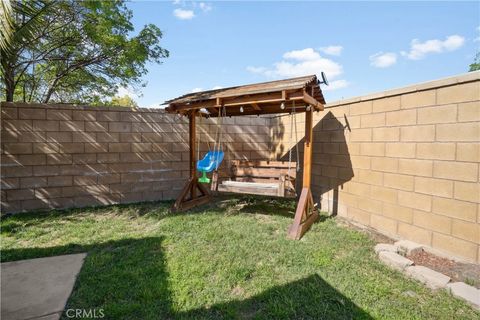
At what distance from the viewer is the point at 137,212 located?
4.62 meters

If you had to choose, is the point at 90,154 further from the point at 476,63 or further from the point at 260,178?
the point at 476,63

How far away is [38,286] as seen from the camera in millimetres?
2312

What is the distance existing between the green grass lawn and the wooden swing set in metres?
0.46

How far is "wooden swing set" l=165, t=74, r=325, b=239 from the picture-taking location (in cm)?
347

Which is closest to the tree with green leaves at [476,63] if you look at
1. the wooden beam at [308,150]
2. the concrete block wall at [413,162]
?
the concrete block wall at [413,162]

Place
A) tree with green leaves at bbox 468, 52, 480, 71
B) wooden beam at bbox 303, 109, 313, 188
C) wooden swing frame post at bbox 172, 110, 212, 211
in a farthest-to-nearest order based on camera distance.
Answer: tree with green leaves at bbox 468, 52, 480, 71, wooden swing frame post at bbox 172, 110, 212, 211, wooden beam at bbox 303, 109, 313, 188

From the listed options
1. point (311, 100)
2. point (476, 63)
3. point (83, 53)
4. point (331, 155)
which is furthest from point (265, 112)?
point (476, 63)

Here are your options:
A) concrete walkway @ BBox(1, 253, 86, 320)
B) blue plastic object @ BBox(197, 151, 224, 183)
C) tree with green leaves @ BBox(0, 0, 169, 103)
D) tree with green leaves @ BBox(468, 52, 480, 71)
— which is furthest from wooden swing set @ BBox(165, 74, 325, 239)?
A: tree with green leaves @ BBox(468, 52, 480, 71)

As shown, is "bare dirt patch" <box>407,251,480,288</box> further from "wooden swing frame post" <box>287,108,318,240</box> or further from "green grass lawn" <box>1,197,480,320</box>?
"wooden swing frame post" <box>287,108,318,240</box>

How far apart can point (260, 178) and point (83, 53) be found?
6.93 meters

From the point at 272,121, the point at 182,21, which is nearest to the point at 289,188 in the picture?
the point at 272,121

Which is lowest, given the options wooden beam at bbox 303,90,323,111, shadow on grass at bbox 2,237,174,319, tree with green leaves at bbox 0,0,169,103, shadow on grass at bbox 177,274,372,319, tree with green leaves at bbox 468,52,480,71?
shadow on grass at bbox 177,274,372,319

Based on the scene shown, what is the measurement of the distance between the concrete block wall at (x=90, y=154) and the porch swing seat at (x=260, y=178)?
1475mm

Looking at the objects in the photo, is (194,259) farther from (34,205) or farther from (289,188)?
(34,205)
